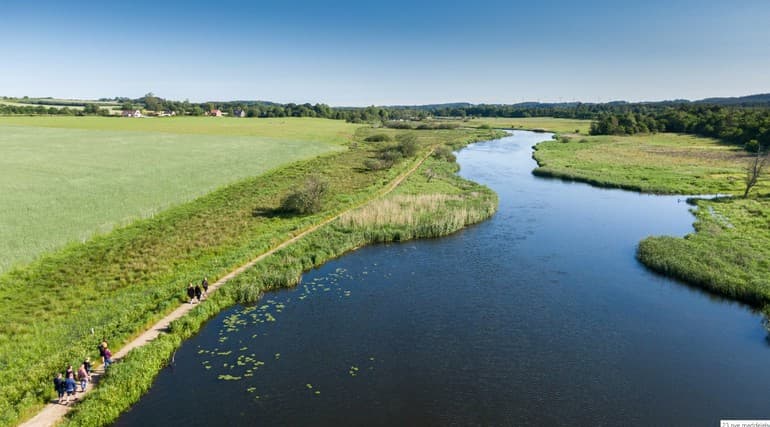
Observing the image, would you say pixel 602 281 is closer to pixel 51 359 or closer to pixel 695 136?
pixel 51 359

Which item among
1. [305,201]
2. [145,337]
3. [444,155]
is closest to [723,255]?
[305,201]

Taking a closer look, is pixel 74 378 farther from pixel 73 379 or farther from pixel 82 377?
pixel 73 379

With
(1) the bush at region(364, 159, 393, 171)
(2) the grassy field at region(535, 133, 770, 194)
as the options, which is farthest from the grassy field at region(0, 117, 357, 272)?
(2) the grassy field at region(535, 133, 770, 194)

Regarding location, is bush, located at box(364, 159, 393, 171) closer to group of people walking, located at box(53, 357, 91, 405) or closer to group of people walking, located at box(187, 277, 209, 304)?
group of people walking, located at box(187, 277, 209, 304)

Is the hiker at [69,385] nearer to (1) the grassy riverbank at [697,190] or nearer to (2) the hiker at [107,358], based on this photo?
(2) the hiker at [107,358]

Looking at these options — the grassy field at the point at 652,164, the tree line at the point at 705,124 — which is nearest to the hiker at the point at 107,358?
the grassy field at the point at 652,164
